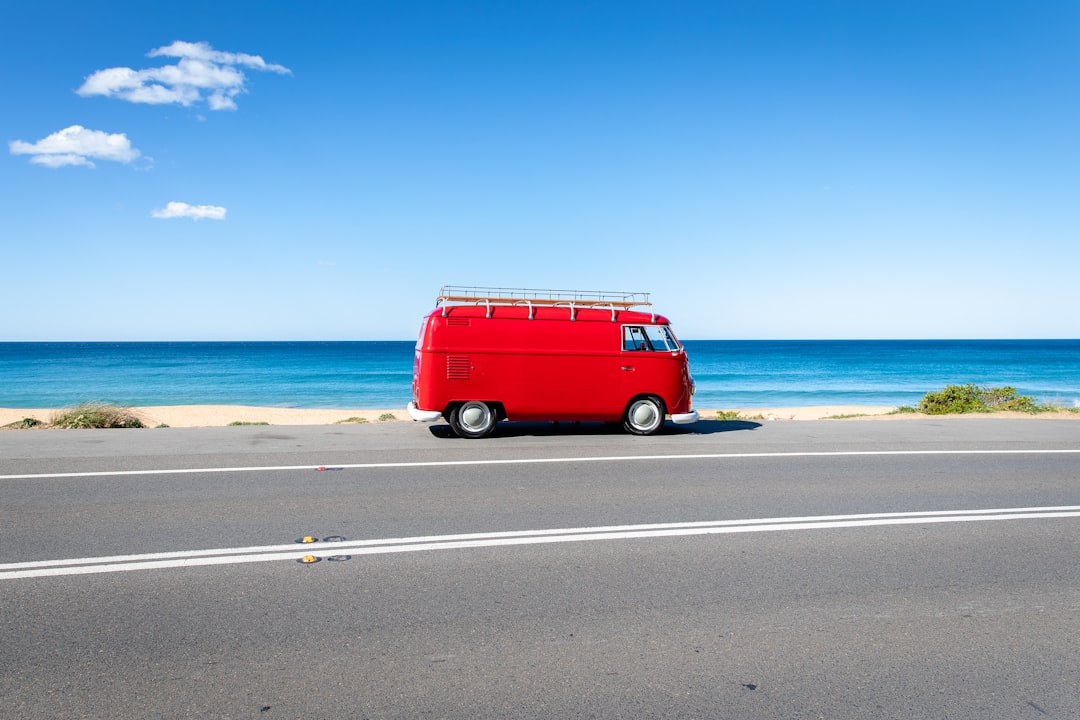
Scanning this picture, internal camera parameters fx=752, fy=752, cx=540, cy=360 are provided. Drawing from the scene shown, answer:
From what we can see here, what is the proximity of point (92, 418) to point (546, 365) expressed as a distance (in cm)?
853

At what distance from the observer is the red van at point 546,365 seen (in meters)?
12.1

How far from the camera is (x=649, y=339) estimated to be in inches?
502

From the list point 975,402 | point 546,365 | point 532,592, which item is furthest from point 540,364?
point 975,402

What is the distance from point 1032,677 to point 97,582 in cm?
552

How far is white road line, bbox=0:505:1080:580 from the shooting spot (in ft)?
17.3

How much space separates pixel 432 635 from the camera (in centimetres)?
419

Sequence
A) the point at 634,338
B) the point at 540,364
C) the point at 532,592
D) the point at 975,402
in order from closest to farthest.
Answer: the point at 532,592 → the point at 540,364 → the point at 634,338 → the point at 975,402

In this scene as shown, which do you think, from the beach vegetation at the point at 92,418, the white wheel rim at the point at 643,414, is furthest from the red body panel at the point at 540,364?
the beach vegetation at the point at 92,418

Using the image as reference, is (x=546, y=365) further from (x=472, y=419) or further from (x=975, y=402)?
(x=975, y=402)

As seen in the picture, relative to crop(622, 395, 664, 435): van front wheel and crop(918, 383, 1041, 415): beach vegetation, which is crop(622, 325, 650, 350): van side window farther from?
crop(918, 383, 1041, 415): beach vegetation

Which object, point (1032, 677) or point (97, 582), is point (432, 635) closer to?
point (97, 582)

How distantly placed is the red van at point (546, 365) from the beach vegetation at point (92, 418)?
614 centimetres

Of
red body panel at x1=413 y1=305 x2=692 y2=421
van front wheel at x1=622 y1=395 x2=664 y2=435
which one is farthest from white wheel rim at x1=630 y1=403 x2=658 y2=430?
red body panel at x1=413 y1=305 x2=692 y2=421

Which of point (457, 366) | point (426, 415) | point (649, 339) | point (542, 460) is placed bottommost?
point (542, 460)
